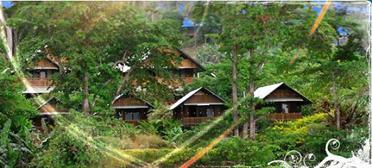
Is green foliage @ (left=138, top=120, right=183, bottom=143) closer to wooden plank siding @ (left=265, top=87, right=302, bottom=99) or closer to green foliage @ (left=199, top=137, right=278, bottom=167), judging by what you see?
green foliage @ (left=199, top=137, right=278, bottom=167)

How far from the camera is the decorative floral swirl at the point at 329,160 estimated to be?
3.90 metres

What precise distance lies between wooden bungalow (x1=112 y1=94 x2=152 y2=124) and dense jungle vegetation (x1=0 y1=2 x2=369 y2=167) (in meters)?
0.03

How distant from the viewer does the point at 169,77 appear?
3.84 m

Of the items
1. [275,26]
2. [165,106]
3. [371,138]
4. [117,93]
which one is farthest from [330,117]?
[117,93]

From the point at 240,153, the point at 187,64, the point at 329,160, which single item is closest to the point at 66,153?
the point at 187,64

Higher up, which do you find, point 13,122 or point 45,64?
point 45,64

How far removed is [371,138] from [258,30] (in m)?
0.80

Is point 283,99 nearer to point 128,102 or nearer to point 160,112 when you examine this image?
point 160,112

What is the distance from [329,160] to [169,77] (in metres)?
0.93

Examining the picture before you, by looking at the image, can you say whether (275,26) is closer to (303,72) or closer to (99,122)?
(303,72)

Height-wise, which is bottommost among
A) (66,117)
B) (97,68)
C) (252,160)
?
(252,160)

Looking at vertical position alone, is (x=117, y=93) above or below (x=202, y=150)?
above

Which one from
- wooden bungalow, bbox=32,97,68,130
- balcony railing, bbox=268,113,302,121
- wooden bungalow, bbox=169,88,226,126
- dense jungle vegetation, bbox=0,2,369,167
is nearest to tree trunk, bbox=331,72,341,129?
dense jungle vegetation, bbox=0,2,369,167

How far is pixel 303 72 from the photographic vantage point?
155 inches
